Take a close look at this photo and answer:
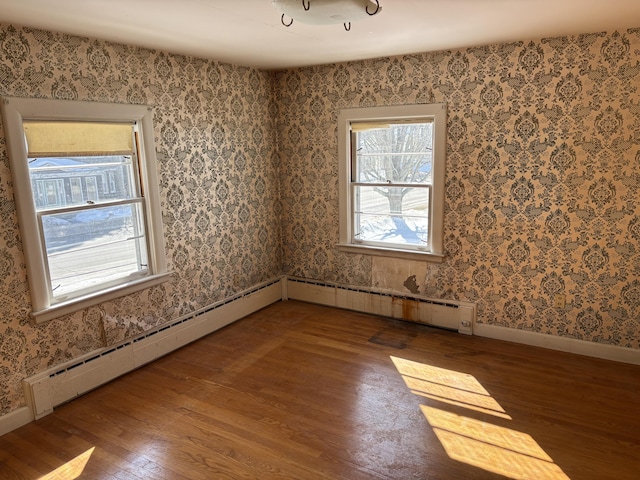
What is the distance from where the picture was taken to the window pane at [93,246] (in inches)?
122

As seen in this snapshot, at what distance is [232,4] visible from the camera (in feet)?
7.86

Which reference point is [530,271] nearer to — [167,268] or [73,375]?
[167,268]

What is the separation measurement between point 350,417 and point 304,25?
2.54 m

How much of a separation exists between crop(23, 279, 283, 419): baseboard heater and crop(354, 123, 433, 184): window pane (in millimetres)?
1708

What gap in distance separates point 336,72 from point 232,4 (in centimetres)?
217

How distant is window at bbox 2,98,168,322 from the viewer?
9.39 feet

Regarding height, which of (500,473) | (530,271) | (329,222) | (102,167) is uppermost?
(102,167)

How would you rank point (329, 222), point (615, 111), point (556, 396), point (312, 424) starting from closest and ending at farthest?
1. point (312, 424)
2. point (556, 396)
3. point (615, 111)
4. point (329, 222)

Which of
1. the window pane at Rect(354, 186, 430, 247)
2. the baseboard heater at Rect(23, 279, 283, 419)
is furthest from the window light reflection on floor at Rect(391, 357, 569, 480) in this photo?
the baseboard heater at Rect(23, 279, 283, 419)

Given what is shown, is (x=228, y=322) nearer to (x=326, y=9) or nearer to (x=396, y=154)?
(x=396, y=154)

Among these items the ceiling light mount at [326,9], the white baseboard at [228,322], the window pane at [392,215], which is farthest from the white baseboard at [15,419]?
the window pane at [392,215]

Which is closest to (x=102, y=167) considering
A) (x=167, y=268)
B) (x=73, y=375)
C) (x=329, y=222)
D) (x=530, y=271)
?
(x=167, y=268)

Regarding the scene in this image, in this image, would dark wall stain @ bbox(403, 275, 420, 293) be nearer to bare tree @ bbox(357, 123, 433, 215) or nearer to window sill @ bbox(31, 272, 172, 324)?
bare tree @ bbox(357, 123, 433, 215)

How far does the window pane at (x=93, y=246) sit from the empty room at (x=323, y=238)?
0.06 ft
